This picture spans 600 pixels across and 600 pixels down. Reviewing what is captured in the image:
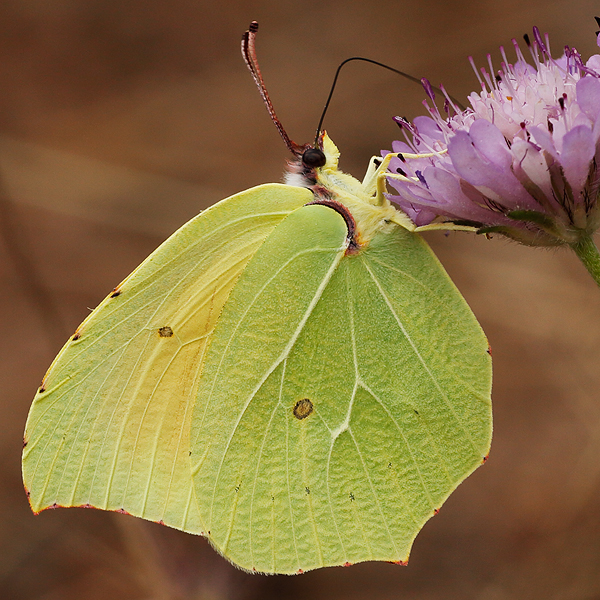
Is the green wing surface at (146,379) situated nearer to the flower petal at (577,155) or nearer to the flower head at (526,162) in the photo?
the flower head at (526,162)

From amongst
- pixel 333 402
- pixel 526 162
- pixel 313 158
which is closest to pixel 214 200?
pixel 313 158

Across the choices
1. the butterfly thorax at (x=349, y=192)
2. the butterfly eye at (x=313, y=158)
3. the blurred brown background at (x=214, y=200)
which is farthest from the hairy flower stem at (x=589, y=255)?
the blurred brown background at (x=214, y=200)

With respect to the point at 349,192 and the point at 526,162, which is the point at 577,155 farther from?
the point at 349,192

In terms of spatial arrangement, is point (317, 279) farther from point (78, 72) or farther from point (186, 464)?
point (78, 72)

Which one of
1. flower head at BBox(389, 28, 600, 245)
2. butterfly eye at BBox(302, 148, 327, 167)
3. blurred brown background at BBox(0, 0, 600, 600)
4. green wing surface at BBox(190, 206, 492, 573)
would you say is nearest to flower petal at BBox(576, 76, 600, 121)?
flower head at BBox(389, 28, 600, 245)

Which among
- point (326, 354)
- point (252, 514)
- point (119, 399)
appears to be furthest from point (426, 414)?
point (119, 399)

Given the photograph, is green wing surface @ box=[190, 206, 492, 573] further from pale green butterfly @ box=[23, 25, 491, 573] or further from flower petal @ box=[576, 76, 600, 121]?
flower petal @ box=[576, 76, 600, 121]
